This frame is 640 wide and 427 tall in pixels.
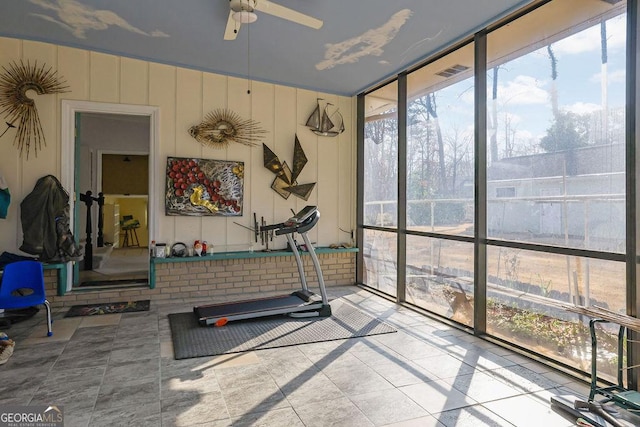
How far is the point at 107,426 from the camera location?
234 centimetres

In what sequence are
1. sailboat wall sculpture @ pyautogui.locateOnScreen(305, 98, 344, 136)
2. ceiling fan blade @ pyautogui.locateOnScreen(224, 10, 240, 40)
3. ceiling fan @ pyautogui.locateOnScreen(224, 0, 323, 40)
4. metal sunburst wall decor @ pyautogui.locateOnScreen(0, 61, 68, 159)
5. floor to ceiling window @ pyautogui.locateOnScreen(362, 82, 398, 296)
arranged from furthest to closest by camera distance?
sailboat wall sculpture @ pyautogui.locateOnScreen(305, 98, 344, 136) < floor to ceiling window @ pyautogui.locateOnScreen(362, 82, 398, 296) < metal sunburst wall decor @ pyautogui.locateOnScreen(0, 61, 68, 159) < ceiling fan blade @ pyautogui.locateOnScreen(224, 10, 240, 40) < ceiling fan @ pyautogui.locateOnScreen(224, 0, 323, 40)

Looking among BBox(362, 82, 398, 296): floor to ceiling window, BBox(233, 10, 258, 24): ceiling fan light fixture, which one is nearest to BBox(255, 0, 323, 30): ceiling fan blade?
BBox(233, 10, 258, 24): ceiling fan light fixture

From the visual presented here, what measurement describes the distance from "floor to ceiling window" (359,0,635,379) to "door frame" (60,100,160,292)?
133 inches

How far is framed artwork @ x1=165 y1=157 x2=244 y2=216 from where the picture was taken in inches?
214

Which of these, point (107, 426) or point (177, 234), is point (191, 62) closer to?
point (177, 234)

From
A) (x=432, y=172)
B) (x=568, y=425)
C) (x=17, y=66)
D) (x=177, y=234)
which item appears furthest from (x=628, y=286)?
(x=17, y=66)

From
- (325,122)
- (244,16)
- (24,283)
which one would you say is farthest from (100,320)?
(325,122)

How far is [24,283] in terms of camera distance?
3.96m

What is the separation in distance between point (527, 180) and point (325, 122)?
11.5 feet

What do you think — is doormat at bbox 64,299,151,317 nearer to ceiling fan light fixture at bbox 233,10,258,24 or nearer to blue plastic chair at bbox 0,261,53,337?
blue plastic chair at bbox 0,261,53,337

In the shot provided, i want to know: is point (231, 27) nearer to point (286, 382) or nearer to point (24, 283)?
point (286, 382)

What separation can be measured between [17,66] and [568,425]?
6.42 m

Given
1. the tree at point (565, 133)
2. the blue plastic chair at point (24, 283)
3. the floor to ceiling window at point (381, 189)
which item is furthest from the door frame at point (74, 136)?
the tree at point (565, 133)

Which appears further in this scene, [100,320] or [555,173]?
[100,320]
